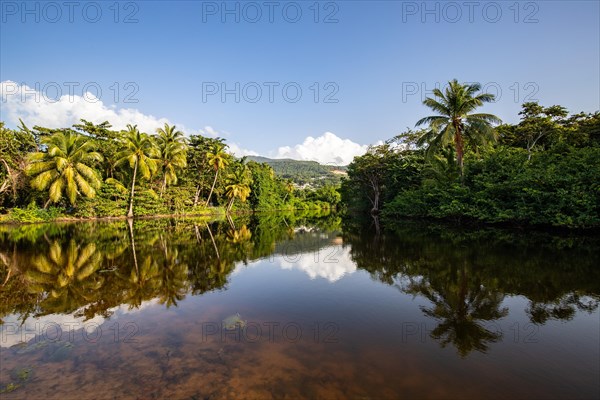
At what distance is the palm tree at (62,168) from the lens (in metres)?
28.4

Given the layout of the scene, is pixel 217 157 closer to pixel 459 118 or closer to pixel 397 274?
pixel 459 118

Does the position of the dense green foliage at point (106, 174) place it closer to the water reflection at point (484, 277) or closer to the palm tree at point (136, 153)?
the palm tree at point (136, 153)

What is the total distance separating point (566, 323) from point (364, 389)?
407 cm

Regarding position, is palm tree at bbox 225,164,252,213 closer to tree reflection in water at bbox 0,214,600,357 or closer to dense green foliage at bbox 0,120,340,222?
dense green foliage at bbox 0,120,340,222

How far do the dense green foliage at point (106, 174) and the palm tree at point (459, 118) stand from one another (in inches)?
1090

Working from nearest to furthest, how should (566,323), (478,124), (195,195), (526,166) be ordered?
(566,323) → (526,166) → (478,124) → (195,195)

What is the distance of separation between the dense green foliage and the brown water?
22.6 meters

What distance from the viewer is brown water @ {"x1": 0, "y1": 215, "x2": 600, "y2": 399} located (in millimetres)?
3746

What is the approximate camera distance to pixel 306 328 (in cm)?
556

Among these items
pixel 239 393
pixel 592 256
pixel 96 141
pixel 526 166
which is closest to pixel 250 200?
pixel 96 141

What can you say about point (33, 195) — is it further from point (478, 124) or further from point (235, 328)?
point (478, 124)

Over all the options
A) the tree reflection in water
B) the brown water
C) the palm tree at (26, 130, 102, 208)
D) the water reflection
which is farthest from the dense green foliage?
the water reflection

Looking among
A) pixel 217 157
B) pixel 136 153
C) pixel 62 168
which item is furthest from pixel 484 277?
pixel 217 157

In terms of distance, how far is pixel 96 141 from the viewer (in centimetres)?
3469
